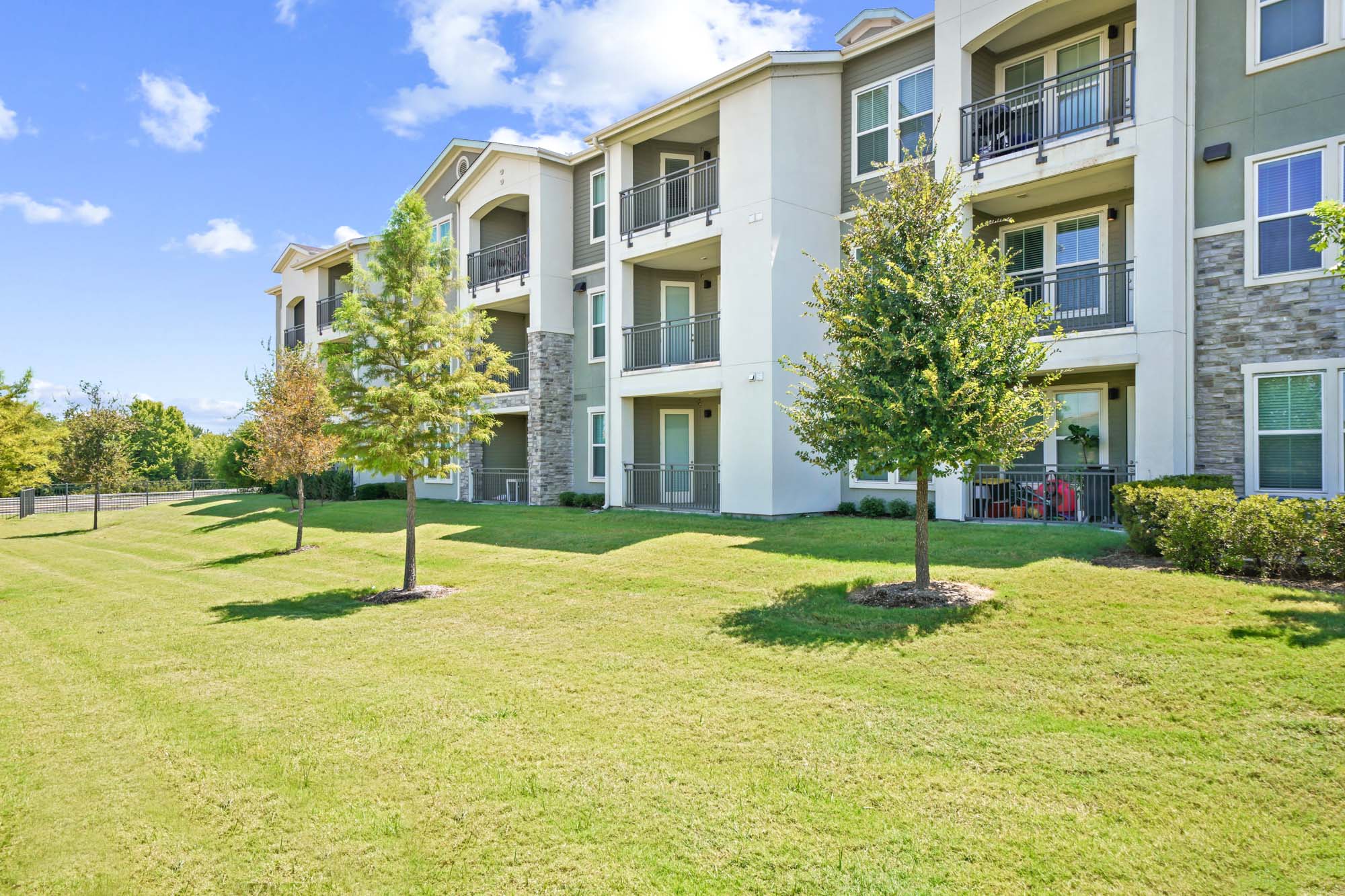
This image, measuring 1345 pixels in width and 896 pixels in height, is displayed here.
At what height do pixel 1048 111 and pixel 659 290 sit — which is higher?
pixel 1048 111

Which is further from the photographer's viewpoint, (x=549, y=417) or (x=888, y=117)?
(x=549, y=417)

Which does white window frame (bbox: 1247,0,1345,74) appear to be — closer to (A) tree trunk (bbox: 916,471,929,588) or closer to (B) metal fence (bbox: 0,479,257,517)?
(A) tree trunk (bbox: 916,471,929,588)

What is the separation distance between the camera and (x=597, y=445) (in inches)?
906

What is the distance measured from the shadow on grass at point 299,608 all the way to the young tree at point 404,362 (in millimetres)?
1002

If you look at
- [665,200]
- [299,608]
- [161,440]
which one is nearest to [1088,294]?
[665,200]

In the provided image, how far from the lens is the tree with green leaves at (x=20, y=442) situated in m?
18.3

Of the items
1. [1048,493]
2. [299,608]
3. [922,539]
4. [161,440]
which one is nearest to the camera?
[922,539]

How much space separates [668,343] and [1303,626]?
15625mm

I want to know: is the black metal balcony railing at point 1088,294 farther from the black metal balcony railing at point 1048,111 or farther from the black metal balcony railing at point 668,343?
the black metal balcony railing at point 668,343

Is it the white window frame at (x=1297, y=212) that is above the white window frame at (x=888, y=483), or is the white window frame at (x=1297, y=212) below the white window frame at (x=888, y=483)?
above

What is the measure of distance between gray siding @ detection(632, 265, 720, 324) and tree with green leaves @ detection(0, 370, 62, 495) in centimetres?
1531

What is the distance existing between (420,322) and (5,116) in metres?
14.2

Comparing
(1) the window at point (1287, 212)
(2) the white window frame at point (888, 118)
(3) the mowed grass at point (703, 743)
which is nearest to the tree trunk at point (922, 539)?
(3) the mowed grass at point (703, 743)

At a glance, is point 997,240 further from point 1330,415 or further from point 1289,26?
point 1330,415
